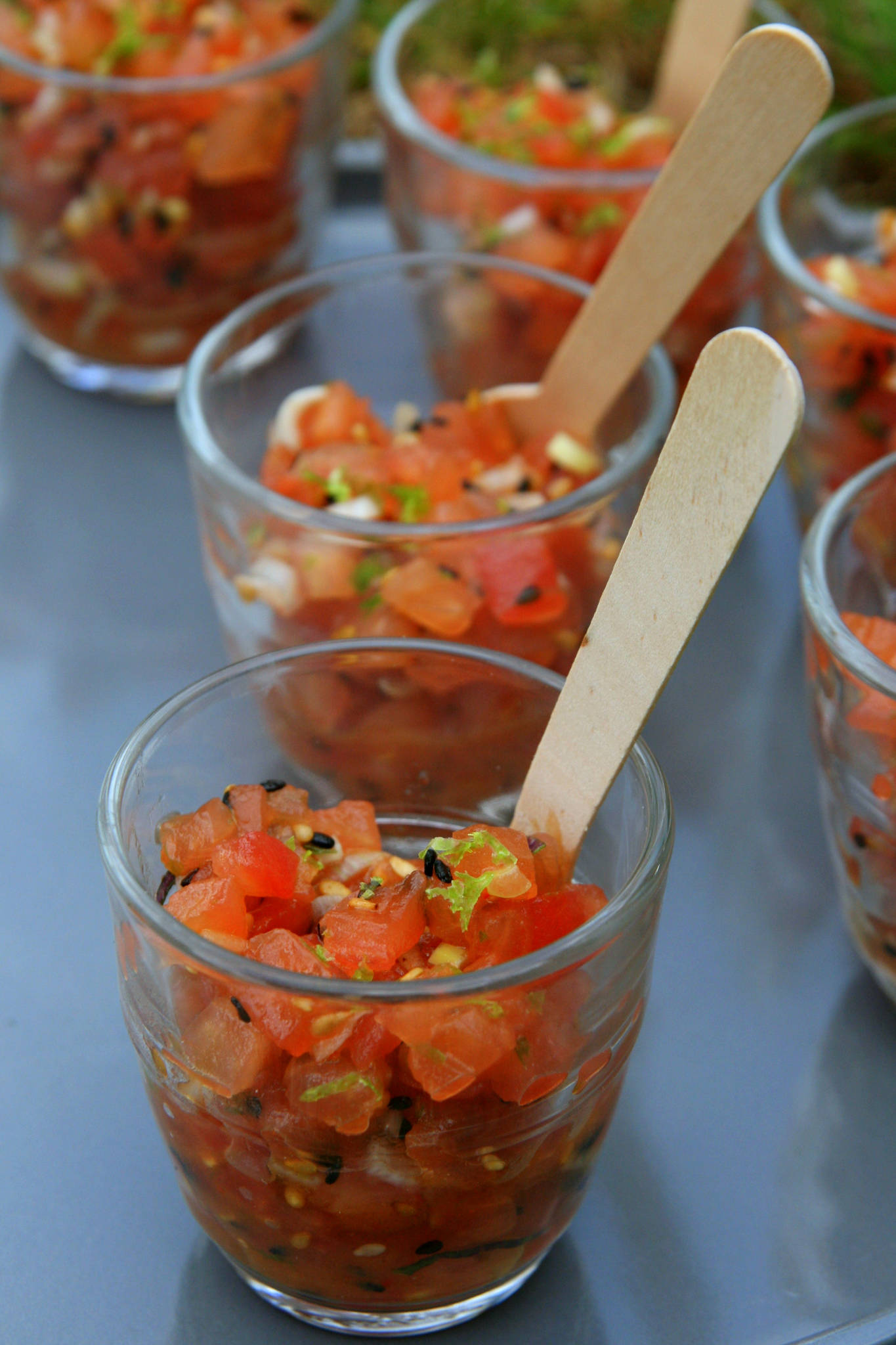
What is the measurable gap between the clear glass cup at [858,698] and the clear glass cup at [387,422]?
0.16 m

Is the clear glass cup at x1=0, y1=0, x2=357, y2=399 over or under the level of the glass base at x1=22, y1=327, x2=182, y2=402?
over

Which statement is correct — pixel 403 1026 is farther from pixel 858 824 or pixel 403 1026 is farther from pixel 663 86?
pixel 663 86

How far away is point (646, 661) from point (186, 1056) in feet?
0.94

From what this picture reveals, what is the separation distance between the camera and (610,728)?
29.5 inches

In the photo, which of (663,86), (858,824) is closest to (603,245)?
(663,86)

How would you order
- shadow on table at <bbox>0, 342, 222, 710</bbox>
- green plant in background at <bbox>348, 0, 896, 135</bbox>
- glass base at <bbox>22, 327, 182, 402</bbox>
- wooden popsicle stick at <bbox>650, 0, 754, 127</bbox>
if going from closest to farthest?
shadow on table at <bbox>0, 342, 222, 710</bbox>
wooden popsicle stick at <bbox>650, 0, 754, 127</bbox>
glass base at <bbox>22, 327, 182, 402</bbox>
green plant in background at <bbox>348, 0, 896, 135</bbox>

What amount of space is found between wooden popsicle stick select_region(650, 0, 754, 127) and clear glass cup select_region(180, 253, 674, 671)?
28 centimetres

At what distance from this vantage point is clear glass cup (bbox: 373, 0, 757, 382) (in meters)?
1.31

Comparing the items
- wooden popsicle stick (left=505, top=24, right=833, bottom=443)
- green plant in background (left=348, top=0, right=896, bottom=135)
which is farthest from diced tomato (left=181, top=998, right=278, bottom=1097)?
green plant in background (left=348, top=0, right=896, bottom=135)

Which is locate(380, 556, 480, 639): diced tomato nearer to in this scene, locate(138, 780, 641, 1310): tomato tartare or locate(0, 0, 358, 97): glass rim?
locate(138, 780, 641, 1310): tomato tartare

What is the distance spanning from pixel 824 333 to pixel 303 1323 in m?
0.81

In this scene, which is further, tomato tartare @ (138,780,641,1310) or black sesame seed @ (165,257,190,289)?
black sesame seed @ (165,257,190,289)

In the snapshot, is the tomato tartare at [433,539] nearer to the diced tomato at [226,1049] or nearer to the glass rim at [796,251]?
the glass rim at [796,251]

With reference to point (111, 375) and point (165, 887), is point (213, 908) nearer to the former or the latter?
point (165, 887)
